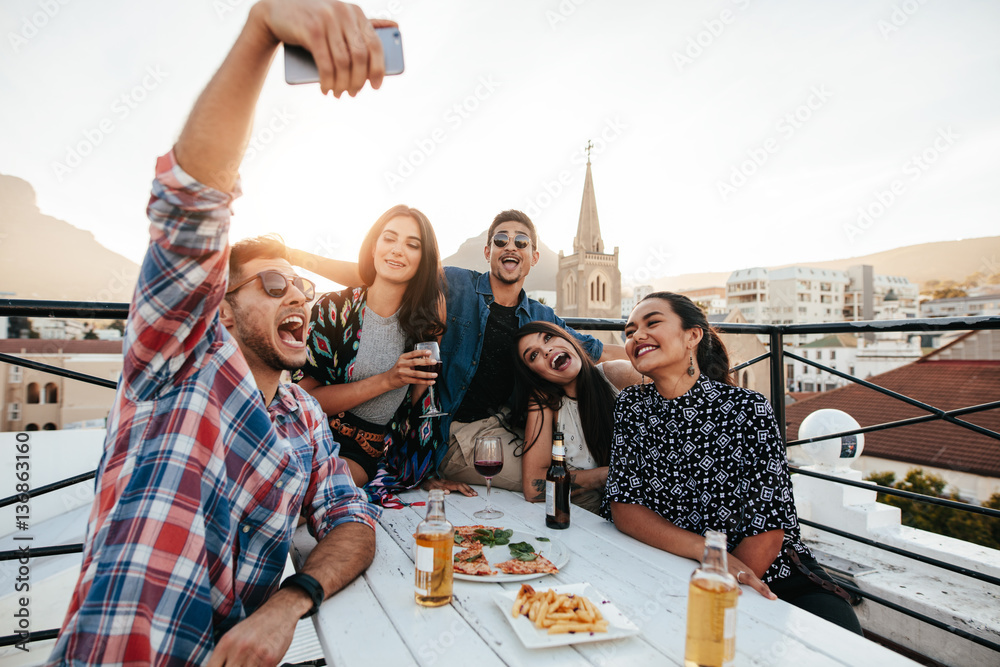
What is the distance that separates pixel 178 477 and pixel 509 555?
0.97 metres

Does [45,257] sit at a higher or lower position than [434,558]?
higher

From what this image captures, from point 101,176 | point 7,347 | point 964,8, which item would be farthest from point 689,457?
point 7,347

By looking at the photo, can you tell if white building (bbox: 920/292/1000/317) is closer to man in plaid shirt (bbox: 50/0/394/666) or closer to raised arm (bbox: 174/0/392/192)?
man in plaid shirt (bbox: 50/0/394/666)

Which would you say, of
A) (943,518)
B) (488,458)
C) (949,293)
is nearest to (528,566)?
(488,458)

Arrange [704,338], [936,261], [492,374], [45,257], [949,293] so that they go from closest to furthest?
[704,338] < [492,374] < [45,257] < [949,293] < [936,261]

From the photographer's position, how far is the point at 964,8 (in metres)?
5.79

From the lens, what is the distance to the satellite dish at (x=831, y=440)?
553 cm

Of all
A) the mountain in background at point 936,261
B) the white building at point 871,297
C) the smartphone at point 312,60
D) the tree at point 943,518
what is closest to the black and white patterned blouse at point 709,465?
the smartphone at point 312,60

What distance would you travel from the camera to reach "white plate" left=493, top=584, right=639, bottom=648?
3.76ft

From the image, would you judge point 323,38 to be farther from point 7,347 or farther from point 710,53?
point 7,347

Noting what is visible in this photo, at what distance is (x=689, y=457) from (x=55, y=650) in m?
1.85

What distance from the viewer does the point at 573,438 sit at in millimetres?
2682

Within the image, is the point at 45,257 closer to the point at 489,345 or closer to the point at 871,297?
the point at 489,345

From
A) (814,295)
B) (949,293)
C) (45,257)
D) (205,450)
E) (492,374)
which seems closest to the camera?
(205,450)
